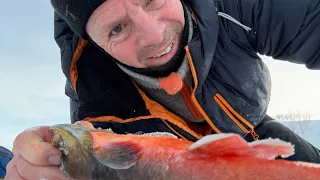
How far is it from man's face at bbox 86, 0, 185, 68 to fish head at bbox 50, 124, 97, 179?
114cm

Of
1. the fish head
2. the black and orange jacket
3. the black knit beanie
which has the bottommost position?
the black and orange jacket

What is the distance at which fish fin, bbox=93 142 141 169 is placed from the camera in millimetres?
1392

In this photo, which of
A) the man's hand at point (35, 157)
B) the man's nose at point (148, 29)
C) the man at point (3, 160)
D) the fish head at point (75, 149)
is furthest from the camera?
the man at point (3, 160)

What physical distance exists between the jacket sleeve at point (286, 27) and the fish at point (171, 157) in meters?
1.64

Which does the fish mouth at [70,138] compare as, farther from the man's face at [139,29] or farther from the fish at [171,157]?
the man's face at [139,29]

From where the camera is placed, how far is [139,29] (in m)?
2.58

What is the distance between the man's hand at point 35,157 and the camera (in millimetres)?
1599

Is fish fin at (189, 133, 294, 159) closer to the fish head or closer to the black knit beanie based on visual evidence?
the fish head

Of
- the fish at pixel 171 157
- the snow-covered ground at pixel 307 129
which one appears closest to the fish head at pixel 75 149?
the fish at pixel 171 157

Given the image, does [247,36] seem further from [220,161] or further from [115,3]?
[220,161]

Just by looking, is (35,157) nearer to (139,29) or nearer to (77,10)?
(139,29)

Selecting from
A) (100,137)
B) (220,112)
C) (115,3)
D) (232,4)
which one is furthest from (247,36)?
(100,137)

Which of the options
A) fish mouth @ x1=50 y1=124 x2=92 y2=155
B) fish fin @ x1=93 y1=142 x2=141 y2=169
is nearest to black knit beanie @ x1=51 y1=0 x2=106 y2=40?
fish mouth @ x1=50 y1=124 x2=92 y2=155

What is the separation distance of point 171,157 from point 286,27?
6.13ft
